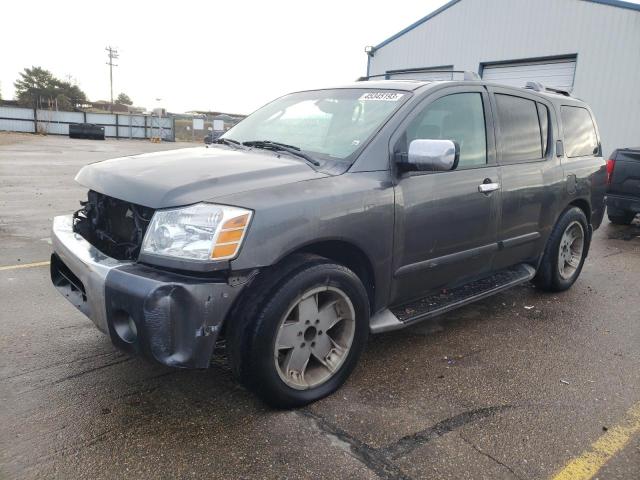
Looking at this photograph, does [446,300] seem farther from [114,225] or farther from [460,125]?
[114,225]

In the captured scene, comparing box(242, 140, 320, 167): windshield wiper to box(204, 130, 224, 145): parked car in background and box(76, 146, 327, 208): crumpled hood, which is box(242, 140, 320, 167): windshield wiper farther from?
box(204, 130, 224, 145): parked car in background

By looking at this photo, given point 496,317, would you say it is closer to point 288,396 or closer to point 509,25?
point 288,396

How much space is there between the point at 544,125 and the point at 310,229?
9.38ft

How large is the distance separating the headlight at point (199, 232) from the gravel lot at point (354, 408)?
904 mm

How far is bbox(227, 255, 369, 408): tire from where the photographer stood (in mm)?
2510

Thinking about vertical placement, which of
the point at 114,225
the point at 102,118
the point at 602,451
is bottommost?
the point at 602,451

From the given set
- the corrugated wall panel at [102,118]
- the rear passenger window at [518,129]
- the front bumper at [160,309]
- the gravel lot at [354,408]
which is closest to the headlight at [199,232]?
the front bumper at [160,309]

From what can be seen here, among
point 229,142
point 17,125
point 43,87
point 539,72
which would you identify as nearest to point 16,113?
point 17,125

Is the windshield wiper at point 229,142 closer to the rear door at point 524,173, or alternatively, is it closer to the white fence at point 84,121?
the rear door at point 524,173

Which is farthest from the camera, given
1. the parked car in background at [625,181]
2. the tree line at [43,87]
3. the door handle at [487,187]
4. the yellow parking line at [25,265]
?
the tree line at [43,87]

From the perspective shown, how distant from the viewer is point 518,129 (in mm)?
4125

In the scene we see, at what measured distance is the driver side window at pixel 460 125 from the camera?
3369 mm

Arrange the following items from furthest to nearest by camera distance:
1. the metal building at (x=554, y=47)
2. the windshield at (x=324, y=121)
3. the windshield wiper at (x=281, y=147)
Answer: the metal building at (x=554, y=47) < the windshield at (x=324, y=121) < the windshield wiper at (x=281, y=147)

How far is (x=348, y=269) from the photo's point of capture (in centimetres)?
285
